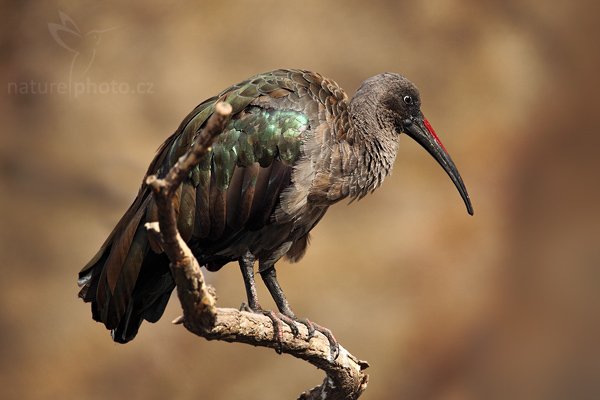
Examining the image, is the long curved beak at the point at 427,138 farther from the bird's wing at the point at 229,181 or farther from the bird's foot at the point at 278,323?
the bird's foot at the point at 278,323

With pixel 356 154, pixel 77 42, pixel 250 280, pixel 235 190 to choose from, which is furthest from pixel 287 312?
pixel 77 42

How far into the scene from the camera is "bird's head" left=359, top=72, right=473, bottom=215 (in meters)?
4.95

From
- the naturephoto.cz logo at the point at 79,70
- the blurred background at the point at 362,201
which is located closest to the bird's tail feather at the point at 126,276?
the blurred background at the point at 362,201

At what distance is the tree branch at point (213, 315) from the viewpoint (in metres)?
2.86

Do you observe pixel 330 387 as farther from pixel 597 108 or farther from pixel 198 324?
pixel 597 108

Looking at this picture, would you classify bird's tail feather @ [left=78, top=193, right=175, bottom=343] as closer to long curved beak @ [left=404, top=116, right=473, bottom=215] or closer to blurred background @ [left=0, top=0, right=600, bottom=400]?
long curved beak @ [left=404, top=116, right=473, bottom=215]

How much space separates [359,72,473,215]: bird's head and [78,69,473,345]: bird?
0.96ft

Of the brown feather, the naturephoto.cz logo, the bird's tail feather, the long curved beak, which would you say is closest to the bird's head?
the long curved beak

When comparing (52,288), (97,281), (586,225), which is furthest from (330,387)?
(586,225)

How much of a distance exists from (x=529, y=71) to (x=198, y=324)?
5480 mm

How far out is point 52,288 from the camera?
7.45 m

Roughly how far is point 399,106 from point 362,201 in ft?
9.50

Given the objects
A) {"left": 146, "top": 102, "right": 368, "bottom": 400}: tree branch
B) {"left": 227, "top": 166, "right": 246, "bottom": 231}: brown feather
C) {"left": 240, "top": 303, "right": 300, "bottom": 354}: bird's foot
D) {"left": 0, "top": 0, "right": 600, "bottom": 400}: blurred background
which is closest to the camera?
{"left": 146, "top": 102, "right": 368, "bottom": 400}: tree branch

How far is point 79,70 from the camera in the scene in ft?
25.3
